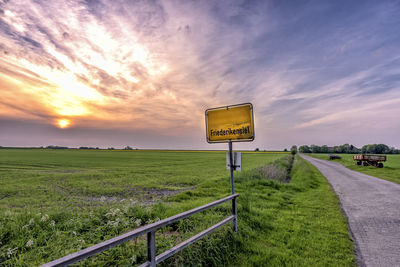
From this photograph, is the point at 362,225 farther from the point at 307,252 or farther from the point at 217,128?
the point at 217,128

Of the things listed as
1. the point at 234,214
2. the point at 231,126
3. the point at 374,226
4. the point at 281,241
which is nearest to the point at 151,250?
the point at 234,214

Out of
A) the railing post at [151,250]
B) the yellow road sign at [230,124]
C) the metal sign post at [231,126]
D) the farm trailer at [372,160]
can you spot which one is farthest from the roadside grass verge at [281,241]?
the farm trailer at [372,160]

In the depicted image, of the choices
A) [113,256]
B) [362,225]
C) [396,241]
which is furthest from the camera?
[362,225]

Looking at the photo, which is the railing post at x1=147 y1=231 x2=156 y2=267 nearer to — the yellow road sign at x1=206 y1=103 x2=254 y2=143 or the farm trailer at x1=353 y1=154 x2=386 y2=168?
the yellow road sign at x1=206 y1=103 x2=254 y2=143

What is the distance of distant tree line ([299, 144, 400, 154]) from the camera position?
104325 millimetres

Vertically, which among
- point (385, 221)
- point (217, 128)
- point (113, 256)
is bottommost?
point (385, 221)

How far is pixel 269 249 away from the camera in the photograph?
4152 millimetres

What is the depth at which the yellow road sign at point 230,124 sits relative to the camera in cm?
480

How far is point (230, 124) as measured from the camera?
5.05m

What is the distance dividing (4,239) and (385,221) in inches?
402

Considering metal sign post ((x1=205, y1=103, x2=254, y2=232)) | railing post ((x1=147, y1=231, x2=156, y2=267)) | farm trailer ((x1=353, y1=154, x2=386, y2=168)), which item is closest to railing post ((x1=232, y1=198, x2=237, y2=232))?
metal sign post ((x1=205, y1=103, x2=254, y2=232))

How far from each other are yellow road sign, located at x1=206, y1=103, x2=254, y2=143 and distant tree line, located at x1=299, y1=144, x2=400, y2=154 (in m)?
134

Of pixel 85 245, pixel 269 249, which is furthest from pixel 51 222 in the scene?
pixel 269 249

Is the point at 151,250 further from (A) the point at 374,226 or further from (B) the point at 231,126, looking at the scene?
(A) the point at 374,226
